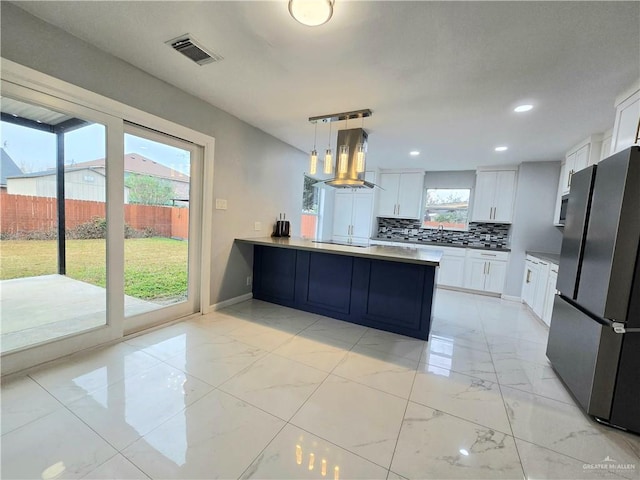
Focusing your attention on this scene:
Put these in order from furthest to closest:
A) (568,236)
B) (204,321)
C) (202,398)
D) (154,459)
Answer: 1. (204,321)
2. (568,236)
3. (202,398)
4. (154,459)

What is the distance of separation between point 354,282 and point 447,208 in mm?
3637

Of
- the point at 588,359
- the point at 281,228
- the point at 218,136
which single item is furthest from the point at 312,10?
the point at 281,228

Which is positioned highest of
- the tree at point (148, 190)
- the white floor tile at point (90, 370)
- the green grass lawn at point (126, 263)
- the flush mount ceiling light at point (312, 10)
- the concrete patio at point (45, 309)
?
the flush mount ceiling light at point (312, 10)

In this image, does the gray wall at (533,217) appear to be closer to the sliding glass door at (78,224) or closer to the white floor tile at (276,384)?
the white floor tile at (276,384)

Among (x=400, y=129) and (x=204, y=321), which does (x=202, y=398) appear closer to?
(x=204, y=321)

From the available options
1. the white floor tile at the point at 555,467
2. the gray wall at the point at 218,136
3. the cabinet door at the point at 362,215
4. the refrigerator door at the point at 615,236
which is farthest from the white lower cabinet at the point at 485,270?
the white floor tile at the point at 555,467

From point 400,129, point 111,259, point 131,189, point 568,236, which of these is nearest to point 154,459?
point 111,259

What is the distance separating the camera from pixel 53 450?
1.28 meters

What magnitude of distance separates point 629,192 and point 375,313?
2211 millimetres

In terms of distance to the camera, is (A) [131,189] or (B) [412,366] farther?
(A) [131,189]

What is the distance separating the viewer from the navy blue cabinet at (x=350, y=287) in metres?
2.78

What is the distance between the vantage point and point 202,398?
1.70 meters

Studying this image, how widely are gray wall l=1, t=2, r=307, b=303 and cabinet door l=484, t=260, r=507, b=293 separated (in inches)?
144

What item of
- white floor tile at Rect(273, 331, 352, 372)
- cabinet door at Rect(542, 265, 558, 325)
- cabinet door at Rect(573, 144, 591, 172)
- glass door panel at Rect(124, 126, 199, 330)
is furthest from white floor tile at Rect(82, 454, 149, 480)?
cabinet door at Rect(573, 144, 591, 172)
